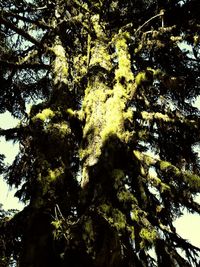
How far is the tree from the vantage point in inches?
151

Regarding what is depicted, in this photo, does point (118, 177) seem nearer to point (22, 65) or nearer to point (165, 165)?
point (165, 165)

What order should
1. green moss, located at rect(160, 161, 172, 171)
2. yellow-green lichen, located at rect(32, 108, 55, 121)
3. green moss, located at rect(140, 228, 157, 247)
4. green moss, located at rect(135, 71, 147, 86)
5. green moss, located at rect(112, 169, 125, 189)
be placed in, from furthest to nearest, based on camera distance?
yellow-green lichen, located at rect(32, 108, 55, 121)
green moss, located at rect(135, 71, 147, 86)
green moss, located at rect(160, 161, 172, 171)
green moss, located at rect(112, 169, 125, 189)
green moss, located at rect(140, 228, 157, 247)

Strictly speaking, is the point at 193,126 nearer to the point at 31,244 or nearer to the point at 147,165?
the point at 147,165

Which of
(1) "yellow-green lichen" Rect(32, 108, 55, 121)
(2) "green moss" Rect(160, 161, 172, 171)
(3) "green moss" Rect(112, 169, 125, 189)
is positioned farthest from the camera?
(1) "yellow-green lichen" Rect(32, 108, 55, 121)

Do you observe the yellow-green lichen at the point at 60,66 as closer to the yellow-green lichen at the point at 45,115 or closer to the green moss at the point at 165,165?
the yellow-green lichen at the point at 45,115

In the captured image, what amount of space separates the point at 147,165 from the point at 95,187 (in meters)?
0.82

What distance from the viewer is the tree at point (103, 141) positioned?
3.83 meters

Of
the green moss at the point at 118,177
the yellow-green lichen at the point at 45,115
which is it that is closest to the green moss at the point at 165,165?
the green moss at the point at 118,177

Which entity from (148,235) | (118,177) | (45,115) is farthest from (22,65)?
(148,235)

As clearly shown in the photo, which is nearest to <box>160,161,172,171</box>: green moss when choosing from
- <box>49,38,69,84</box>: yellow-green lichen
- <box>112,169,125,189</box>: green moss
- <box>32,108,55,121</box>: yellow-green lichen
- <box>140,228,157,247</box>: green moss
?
<box>112,169,125,189</box>: green moss

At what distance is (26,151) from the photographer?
555 centimetres

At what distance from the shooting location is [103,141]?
15.9ft

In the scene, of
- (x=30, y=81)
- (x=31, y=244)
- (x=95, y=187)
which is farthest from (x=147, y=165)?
(x=30, y=81)

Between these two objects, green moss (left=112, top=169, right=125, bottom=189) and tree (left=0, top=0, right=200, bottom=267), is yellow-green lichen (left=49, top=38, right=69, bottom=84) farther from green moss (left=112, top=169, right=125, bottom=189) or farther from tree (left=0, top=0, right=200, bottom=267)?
green moss (left=112, top=169, right=125, bottom=189)
